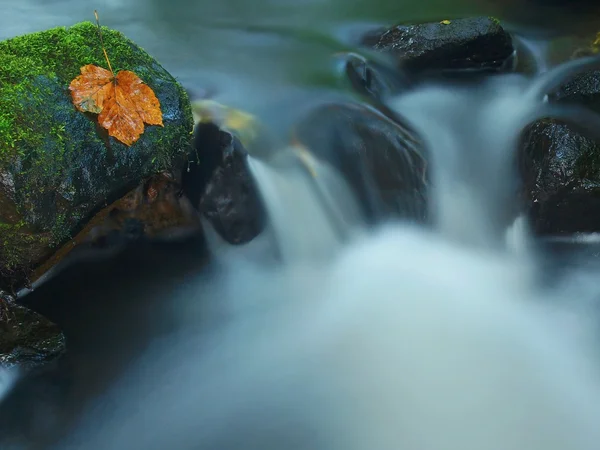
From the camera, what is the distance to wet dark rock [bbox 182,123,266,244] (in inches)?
157

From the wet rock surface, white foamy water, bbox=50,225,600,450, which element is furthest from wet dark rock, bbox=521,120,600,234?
white foamy water, bbox=50,225,600,450

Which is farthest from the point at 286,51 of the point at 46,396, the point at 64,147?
the point at 46,396

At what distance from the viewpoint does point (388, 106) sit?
197 inches

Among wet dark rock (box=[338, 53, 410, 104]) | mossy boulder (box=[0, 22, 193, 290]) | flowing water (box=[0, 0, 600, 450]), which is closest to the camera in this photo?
mossy boulder (box=[0, 22, 193, 290])

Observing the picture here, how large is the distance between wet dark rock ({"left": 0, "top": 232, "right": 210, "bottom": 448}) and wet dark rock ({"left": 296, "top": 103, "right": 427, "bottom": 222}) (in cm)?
122

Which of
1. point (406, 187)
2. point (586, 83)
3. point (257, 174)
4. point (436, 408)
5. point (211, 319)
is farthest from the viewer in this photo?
point (586, 83)

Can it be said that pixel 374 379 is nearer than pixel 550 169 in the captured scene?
Yes

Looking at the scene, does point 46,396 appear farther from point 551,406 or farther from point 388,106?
point 388,106

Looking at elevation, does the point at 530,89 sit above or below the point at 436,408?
above

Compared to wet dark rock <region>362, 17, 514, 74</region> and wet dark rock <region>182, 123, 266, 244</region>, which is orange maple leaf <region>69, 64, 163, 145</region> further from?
wet dark rock <region>362, 17, 514, 74</region>

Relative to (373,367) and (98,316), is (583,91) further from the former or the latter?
(98,316)

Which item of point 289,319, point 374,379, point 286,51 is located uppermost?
point 286,51

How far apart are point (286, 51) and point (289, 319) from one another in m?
2.82

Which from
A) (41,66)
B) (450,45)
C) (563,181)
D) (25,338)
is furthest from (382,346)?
(450,45)
